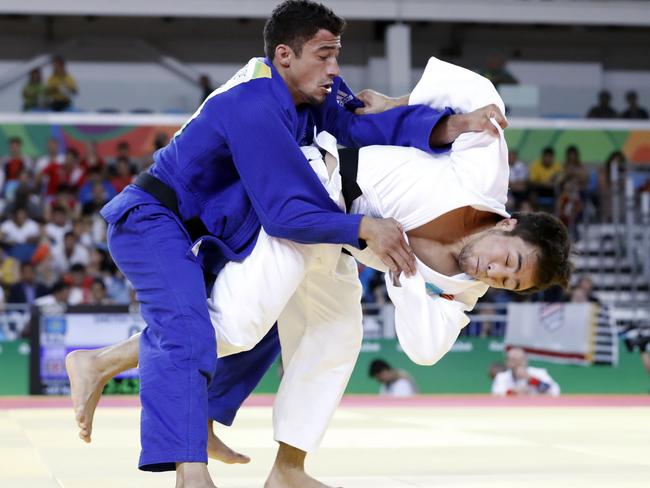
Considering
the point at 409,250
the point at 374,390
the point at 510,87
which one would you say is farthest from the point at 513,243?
the point at 510,87

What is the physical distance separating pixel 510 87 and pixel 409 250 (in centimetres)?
1248

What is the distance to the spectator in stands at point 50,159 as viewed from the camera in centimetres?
1308

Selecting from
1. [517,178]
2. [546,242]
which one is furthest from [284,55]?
[517,178]

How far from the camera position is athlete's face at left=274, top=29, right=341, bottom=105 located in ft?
9.79

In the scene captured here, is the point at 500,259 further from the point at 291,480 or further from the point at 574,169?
the point at 574,169

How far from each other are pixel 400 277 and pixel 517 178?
36.8 feet

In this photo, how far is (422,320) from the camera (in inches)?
111

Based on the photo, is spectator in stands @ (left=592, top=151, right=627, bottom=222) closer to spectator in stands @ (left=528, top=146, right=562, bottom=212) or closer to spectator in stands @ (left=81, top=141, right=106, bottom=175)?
spectator in stands @ (left=528, top=146, right=562, bottom=212)

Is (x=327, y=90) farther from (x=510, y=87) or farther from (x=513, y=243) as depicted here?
(x=510, y=87)

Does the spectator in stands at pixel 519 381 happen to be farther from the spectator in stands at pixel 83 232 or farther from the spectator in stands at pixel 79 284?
the spectator in stands at pixel 83 232

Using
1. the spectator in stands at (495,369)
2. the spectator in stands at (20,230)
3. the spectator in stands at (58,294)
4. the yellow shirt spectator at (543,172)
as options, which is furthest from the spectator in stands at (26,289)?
the yellow shirt spectator at (543,172)

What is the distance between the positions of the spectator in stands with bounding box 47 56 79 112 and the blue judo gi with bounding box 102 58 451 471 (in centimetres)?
1181

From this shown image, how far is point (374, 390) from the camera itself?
9.12 metres

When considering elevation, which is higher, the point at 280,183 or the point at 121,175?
the point at 121,175
